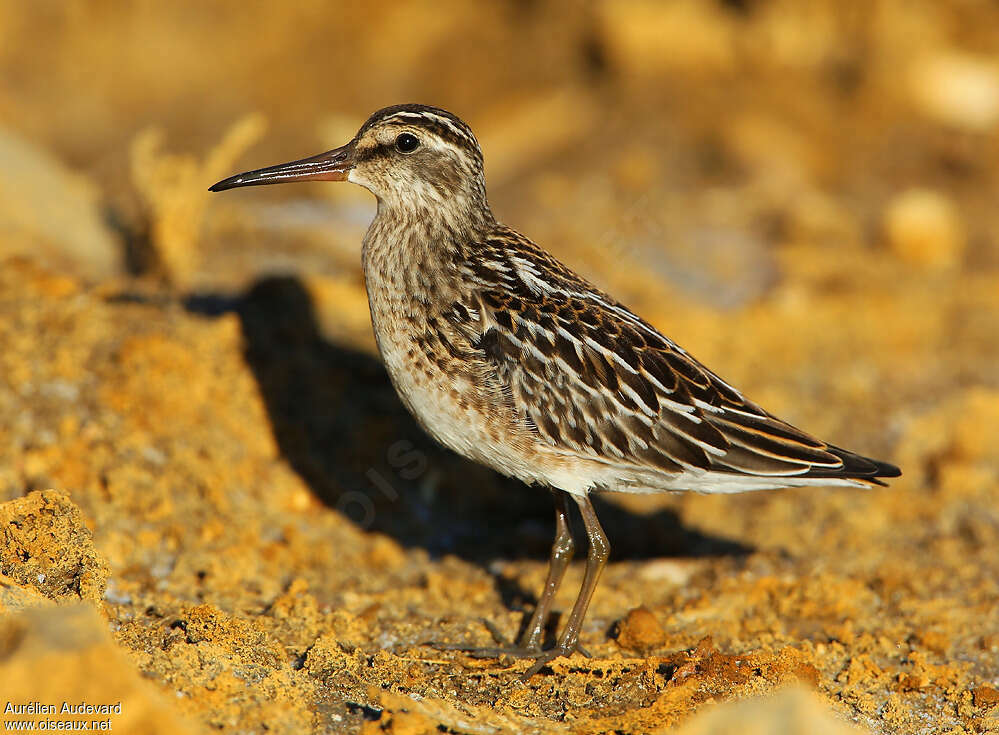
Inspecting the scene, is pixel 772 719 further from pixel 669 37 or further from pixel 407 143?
pixel 669 37

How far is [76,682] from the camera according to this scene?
3297 mm

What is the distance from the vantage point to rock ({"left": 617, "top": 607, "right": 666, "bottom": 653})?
5.49m

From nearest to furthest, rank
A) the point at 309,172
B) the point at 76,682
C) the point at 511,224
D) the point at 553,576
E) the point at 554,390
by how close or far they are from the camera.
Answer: the point at 76,682, the point at 554,390, the point at 553,576, the point at 309,172, the point at 511,224

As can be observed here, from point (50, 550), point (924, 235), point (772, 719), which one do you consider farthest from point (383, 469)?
point (924, 235)

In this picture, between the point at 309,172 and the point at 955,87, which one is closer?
the point at 309,172

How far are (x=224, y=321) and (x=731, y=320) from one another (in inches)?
179

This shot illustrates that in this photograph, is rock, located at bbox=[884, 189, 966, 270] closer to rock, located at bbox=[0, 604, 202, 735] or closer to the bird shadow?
the bird shadow

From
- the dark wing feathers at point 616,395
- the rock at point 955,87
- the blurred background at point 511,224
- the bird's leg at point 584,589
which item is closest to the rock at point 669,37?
the blurred background at point 511,224

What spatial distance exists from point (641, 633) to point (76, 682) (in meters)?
3.08

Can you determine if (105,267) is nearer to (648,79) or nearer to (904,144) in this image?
(648,79)

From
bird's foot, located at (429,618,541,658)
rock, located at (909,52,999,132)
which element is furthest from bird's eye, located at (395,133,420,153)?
rock, located at (909,52,999,132)

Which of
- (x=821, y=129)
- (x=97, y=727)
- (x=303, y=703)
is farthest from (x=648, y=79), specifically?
(x=97, y=727)

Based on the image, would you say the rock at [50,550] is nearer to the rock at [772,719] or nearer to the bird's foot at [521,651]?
the bird's foot at [521,651]

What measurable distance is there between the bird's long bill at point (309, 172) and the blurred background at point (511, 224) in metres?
1.70
